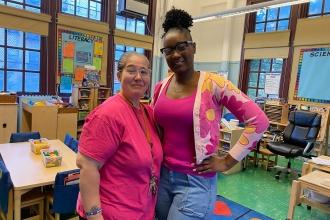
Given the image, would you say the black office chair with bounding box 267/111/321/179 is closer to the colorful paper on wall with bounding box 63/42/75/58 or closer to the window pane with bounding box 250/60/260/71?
the window pane with bounding box 250/60/260/71

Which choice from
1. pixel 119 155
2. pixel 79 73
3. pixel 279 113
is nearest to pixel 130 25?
pixel 79 73

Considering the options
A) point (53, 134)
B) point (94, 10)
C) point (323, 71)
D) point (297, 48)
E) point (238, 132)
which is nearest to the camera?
point (238, 132)

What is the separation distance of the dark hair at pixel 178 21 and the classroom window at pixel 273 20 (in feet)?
17.7

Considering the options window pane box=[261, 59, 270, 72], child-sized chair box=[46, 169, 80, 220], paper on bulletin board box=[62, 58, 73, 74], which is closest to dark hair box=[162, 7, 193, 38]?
child-sized chair box=[46, 169, 80, 220]

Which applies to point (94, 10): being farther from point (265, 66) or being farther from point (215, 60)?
point (265, 66)

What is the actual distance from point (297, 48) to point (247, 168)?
280 centimetres

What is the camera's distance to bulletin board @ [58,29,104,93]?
542 centimetres

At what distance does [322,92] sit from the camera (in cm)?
513

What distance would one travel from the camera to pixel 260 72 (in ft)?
20.7

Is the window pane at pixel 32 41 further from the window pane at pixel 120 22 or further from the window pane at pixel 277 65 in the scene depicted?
the window pane at pixel 277 65

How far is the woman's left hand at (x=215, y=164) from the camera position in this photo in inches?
46.2

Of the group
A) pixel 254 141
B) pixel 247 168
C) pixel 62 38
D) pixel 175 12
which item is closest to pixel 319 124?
pixel 247 168

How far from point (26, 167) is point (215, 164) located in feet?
6.05

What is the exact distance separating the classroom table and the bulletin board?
280 centimetres
